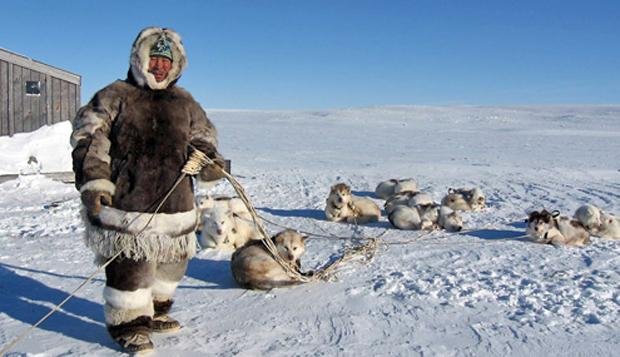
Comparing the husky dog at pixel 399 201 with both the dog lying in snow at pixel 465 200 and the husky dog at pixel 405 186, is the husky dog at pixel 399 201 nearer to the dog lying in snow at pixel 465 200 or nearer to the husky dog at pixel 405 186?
the dog lying in snow at pixel 465 200

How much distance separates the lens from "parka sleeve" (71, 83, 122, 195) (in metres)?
3.55

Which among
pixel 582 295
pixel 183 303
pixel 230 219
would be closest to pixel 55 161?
pixel 230 219

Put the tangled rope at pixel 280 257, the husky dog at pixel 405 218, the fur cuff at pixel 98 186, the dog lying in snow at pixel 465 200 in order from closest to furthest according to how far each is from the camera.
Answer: the fur cuff at pixel 98 186 → the tangled rope at pixel 280 257 → the husky dog at pixel 405 218 → the dog lying in snow at pixel 465 200

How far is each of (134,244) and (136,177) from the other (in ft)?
1.34

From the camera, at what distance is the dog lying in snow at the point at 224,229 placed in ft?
22.2

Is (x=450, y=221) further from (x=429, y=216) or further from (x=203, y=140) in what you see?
(x=203, y=140)

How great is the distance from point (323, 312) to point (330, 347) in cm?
72

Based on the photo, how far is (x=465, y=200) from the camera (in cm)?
944

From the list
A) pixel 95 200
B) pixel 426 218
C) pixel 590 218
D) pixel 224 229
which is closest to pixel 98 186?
pixel 95 200

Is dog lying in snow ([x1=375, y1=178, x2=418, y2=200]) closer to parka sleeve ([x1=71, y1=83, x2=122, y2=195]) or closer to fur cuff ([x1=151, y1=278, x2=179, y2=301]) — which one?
fur cuff ([x1=151, y1=278, x2=179, y2=301])

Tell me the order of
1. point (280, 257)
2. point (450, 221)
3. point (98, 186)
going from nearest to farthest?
point (98, 186), point (280, 257), point (450, 221)

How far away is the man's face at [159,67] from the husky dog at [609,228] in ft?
19.8

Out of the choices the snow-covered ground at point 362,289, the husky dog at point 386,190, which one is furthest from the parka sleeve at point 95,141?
the husky dog at point 386,190

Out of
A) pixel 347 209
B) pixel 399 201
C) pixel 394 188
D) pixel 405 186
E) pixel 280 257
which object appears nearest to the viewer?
pixel 280 257
